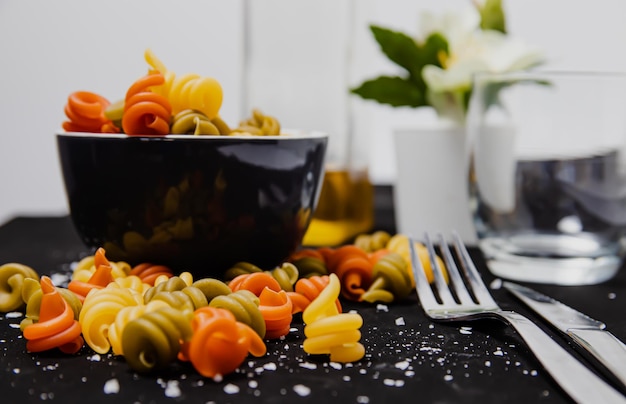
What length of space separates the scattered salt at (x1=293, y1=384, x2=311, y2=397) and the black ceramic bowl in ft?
0.85

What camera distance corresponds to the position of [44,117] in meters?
2.41

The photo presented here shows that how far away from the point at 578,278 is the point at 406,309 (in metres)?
0.24

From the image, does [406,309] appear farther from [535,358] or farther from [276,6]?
[276,6]

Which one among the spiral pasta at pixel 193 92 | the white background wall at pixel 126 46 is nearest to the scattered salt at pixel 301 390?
the spiral pasta at pixel 193 92

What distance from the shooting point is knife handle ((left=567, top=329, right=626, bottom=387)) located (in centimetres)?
48

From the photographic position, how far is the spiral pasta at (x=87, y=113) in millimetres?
725

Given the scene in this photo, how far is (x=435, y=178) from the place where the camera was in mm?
1059

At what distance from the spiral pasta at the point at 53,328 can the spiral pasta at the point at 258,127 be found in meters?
0.25

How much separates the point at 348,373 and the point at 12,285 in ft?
1.13

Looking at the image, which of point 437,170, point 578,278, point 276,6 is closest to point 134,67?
point 276,6

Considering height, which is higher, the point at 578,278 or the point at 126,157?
the point at 126,157

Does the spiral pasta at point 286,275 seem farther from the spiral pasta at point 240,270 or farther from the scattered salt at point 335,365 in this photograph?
the scattered salt at point 335,365

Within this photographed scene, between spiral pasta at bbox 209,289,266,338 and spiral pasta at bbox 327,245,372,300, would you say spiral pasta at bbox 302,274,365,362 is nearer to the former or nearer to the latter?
spiral pasta at bbox 209,289,266,338

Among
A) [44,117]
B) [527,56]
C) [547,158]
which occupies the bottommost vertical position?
[44,117]
